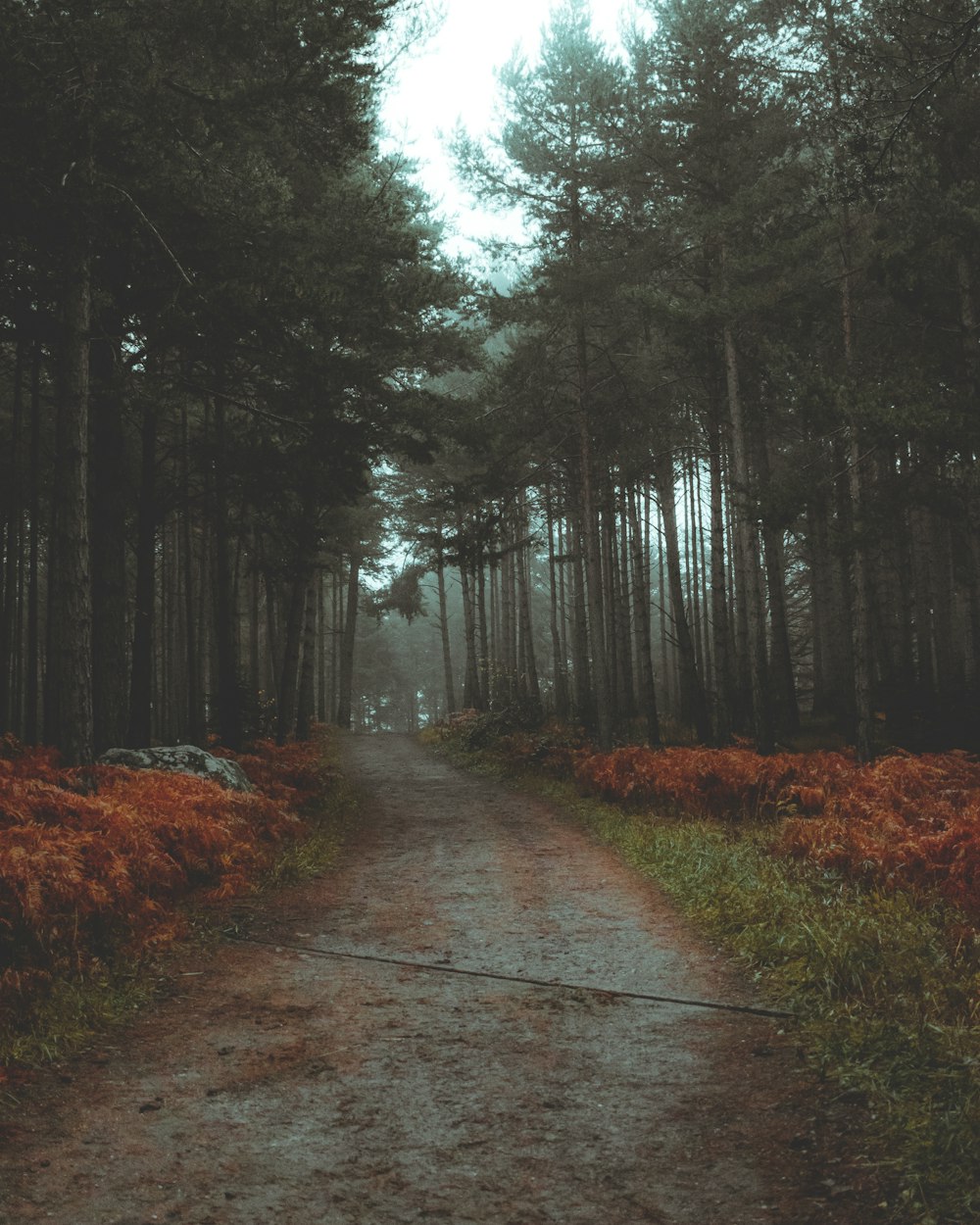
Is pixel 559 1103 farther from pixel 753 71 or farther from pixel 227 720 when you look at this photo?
pixel 753 71

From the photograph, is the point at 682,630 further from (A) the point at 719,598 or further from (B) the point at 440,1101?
(B) the point at 440,1101

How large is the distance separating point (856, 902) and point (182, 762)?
26.9 feet

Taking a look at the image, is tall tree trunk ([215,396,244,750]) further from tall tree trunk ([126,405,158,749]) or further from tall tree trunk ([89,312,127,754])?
tall tree trunk ([89,312,127,754])

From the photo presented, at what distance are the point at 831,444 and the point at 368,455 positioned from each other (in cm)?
1179

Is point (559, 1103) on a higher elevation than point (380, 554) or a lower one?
lower

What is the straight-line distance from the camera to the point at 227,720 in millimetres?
17469

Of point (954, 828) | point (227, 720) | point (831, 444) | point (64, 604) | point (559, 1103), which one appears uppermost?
point (831, 444)

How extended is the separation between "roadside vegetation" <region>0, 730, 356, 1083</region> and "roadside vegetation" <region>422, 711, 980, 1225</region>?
3.90 m

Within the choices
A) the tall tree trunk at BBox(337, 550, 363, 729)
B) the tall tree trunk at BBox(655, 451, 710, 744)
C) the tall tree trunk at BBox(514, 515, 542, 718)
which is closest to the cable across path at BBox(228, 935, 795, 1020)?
the tall tree trunk at BBox(655, 451, 710, 744)

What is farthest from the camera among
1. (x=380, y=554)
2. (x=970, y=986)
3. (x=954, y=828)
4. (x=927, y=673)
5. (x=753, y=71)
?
(x=380, y=554)

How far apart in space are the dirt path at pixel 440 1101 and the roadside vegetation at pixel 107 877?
1.25ft

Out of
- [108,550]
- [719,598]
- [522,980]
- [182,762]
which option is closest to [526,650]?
[719,598]

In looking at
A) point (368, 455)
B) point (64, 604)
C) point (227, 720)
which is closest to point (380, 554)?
point (227, 720)

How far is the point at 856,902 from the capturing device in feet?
22.7
